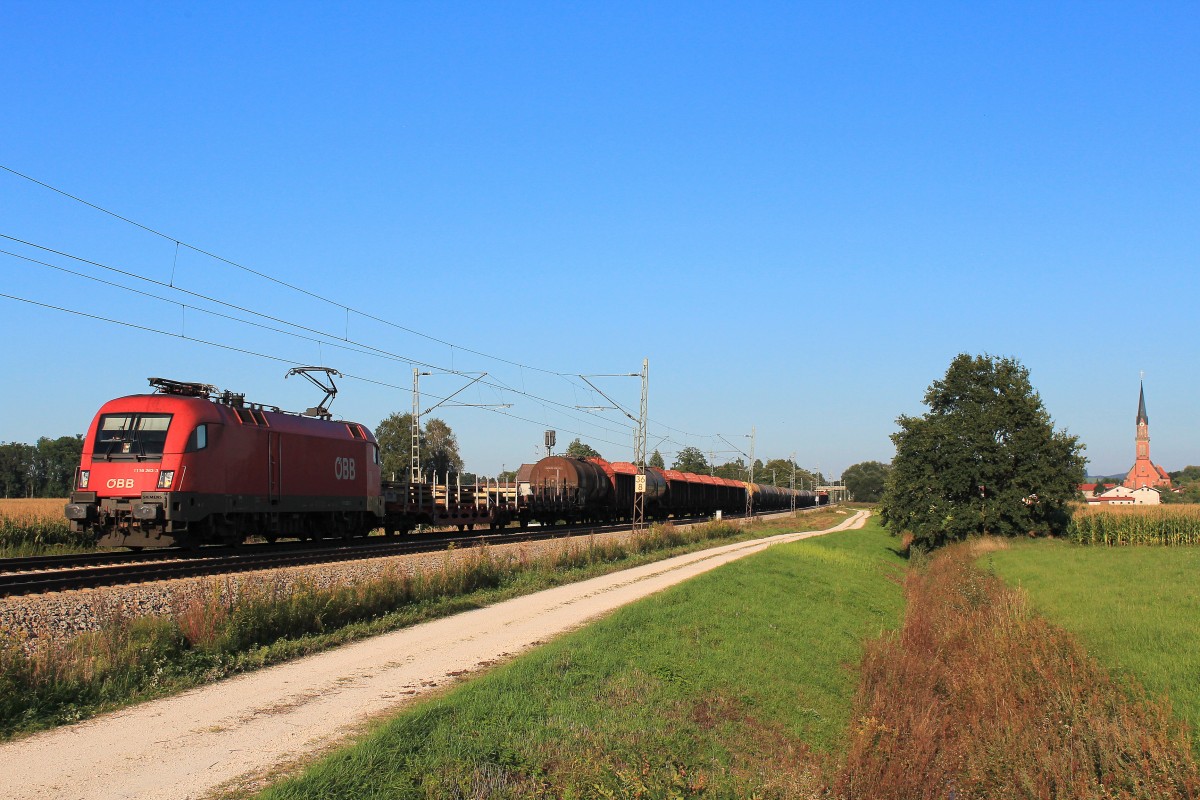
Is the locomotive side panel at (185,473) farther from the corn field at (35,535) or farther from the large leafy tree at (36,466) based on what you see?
the large leafy tree at (36,466)

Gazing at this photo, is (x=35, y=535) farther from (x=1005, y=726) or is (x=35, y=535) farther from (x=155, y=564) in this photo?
(x=1005, y=726)

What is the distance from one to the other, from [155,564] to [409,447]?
85.6 meters

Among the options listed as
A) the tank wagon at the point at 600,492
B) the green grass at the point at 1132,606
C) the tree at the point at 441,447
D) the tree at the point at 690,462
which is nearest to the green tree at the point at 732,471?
the tree at the point at 690,462

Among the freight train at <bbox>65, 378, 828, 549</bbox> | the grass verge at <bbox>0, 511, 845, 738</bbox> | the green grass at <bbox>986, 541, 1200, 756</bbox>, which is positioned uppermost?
the freight train at <bbox>65, 378, 828, 549</bbox>

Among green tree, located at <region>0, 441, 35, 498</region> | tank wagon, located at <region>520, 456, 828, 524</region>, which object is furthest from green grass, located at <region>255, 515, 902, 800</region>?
green tree, located at <region>0, 441, 35, 498</region>

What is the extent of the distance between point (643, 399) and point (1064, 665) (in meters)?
26.5

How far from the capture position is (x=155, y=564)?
1942 centimetres

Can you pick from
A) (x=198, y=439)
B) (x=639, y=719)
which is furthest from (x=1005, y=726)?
(x=198, y=439)

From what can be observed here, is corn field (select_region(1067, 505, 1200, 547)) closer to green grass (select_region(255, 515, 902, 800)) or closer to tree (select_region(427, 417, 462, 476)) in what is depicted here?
green grass (select_region(255, 515, 902, 800))

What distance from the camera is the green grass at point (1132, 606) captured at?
49.2 feet

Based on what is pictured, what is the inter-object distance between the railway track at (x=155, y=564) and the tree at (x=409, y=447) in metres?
68.5

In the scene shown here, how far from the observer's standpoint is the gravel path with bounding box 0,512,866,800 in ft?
23.0

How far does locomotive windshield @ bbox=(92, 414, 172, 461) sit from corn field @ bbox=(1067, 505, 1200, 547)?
4543cm

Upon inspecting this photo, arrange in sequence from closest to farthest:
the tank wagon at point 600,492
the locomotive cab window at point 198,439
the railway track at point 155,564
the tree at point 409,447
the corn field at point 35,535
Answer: the railway track at point 155,564 < the locomotive cab window at point 198,439 < the corn field at point 35,535 < the tank wagon at point 600,492 < the tree at point 409,447
